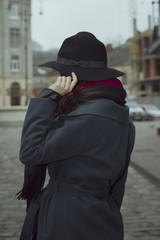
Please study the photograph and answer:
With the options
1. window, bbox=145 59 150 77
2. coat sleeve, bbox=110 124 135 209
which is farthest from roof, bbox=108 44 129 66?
coat sleeve, bbox=110 124 135 209

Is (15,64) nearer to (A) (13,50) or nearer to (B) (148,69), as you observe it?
(A) (13,50)

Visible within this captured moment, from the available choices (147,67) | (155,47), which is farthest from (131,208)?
(147,67)

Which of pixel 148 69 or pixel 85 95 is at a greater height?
pixel 148 69

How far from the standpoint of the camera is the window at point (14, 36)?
1722 inches

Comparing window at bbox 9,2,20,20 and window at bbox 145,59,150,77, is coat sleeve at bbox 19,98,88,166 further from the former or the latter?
window at bbox 145,59,150,77

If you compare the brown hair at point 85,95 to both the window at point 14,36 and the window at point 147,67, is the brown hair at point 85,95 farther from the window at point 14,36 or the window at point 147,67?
the window at point 147,67

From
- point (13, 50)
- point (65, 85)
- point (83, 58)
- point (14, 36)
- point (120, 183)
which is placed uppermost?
point (14, 36)

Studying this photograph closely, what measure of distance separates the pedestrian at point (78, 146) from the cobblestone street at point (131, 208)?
2175 mm

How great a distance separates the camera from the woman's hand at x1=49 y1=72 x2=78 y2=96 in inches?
74.5

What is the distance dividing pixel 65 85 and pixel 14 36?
43909 millimetres

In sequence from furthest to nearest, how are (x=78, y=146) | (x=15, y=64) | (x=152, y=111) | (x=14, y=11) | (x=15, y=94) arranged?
(x=15, y=94) → (x=15, y=64) → (x=14, y=11) → (x=152, y=111) → (x=78, y=146)

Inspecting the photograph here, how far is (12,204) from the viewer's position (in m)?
5.26

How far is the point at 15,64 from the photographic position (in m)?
44.2

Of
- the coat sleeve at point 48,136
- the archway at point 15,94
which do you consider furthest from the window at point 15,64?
the coat sleeve at point 48,136
